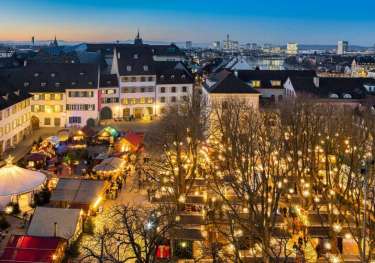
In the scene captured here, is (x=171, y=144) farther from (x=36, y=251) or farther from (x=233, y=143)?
(x=36, y=251)

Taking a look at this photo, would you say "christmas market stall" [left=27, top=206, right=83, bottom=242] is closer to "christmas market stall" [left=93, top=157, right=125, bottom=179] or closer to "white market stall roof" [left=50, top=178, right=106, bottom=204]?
"white market stall roof" [left=50, top=178, right=106, bottom=204]

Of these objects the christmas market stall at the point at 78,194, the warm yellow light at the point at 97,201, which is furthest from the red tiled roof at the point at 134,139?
the warm yellow light at the point at 97,201

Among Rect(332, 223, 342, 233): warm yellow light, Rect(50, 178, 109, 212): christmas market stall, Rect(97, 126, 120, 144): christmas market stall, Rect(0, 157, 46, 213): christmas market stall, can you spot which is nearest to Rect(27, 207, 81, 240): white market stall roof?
Rect(50, 178, 109, 212): christmas market stall

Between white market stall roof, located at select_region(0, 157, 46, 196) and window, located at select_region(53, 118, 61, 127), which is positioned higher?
white market stall roof, located at select_region(0, 157, 46, 196)

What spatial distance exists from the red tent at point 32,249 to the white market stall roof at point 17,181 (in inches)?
292

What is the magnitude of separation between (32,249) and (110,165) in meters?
15.8

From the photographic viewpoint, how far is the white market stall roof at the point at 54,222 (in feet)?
82.5

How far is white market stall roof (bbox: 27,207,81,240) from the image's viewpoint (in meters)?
25.1

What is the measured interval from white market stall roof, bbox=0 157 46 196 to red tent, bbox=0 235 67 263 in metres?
7.42

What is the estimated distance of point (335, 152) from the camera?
29203 millimetres

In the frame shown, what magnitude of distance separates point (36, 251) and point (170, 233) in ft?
19.4

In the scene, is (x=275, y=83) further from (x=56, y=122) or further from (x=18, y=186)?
(x=18, y=186)

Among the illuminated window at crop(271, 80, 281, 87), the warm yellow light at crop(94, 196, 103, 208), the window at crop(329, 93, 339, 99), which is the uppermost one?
the illuminated window at crop(271, 80, 281, 87)

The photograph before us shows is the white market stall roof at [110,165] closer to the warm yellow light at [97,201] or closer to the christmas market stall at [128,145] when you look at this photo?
the warm yellow light at [97,201]
